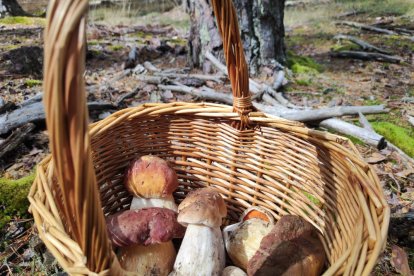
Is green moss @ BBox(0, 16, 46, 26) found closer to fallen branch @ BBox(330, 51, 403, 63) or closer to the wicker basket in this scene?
fallen branch @ BBox(330, 51, 403, 63)

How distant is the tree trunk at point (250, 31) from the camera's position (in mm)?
3879

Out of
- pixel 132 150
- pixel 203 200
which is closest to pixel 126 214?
pixel 203 200

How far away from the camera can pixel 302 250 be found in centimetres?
144

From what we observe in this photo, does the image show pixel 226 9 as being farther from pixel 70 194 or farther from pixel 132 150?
pixel 70 194

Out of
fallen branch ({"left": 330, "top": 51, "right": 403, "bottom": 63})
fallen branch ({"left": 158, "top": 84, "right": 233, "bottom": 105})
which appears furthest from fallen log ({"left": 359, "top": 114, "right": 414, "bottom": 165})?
fallen branch ({"left": 330, "top": 51, "right": 403, "bottom": 63})

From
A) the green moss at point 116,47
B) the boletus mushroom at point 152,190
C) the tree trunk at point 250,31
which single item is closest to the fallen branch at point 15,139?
the boletus mushroom at point 152,190

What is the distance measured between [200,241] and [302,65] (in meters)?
3.47

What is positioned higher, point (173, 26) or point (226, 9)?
point (226, 9)

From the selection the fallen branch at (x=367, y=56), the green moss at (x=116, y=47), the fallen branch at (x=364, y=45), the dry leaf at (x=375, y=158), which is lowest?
the dry leaf at (x=375, y=158)

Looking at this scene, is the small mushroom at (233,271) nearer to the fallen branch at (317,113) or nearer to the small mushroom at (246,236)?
the small mushroom at (246,236)

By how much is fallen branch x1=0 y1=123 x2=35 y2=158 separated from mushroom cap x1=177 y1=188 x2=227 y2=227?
1.50 meters

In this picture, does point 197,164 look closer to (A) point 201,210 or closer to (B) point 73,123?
(A) point 201,210

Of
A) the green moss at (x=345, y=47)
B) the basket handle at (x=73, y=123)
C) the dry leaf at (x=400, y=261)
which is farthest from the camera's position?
the green moss at (x=345, y=47)

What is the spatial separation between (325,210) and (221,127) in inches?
26.2
